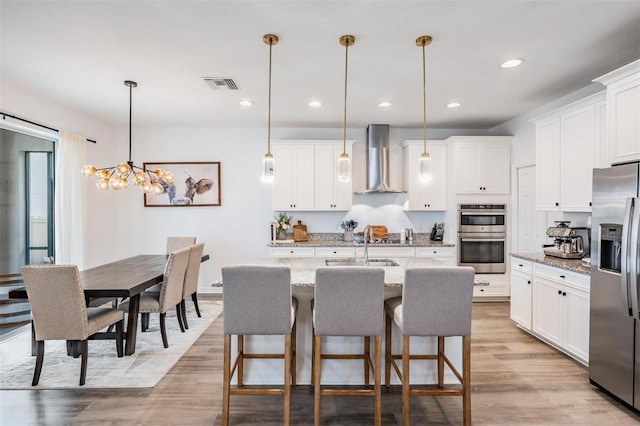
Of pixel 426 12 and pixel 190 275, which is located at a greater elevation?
pixel 426 12

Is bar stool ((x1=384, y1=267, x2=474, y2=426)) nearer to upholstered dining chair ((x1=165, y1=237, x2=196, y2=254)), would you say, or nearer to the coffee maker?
the coffee maker

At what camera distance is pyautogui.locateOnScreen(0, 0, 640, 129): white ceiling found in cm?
219

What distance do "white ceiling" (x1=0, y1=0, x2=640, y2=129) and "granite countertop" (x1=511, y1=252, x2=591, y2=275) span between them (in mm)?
1768

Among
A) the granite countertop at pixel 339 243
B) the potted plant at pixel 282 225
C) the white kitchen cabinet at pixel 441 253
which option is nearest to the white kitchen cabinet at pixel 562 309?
the white kitchen cabinet at pixel 441 253

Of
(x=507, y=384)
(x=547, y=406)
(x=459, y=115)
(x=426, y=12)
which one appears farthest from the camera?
(x=459, y=115)

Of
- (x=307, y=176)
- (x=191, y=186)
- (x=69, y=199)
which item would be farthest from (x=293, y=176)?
(x=69, y=199)

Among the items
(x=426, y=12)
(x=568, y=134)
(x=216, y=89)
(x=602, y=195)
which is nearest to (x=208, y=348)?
(x=216, y=89)

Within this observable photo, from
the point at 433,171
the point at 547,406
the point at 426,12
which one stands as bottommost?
the point at 547,406

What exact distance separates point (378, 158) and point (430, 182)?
87 centimetres

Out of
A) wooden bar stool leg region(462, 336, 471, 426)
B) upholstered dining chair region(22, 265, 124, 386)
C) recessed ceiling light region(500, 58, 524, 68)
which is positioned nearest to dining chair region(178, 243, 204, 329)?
upholstered dining chair region(22, 265, 124, 386)

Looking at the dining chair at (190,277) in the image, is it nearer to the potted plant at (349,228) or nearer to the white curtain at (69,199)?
the white curtain at (69,199)

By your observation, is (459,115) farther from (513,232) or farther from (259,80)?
(259,80)

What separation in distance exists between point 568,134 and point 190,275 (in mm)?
4226

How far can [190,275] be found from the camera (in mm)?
3918
